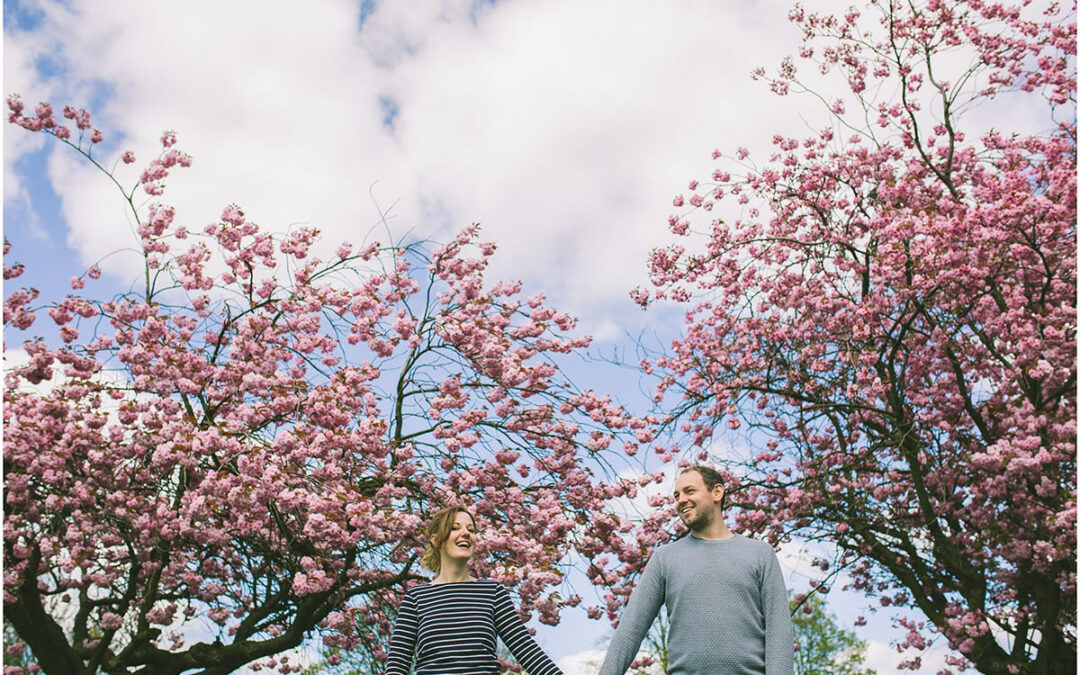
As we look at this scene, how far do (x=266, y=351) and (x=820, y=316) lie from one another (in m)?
6.34

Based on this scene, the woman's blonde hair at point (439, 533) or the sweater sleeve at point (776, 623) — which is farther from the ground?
the woman's blonde hair at point (439, 533)

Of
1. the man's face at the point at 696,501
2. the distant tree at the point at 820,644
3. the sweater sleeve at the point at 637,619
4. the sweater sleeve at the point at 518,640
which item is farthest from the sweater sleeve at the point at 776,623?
the distant tree at the point at 820,644

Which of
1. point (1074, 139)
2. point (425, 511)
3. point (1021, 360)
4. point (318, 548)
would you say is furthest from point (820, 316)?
point (318, 548)

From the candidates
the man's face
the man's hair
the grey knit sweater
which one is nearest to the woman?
the grey knit sweater

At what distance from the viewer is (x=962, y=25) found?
12.0 m

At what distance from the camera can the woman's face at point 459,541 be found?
4.51 m

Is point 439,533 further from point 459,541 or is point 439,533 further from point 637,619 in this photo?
point 637,619

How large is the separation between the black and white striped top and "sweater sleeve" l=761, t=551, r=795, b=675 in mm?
921

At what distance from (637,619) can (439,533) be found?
1.01 meters

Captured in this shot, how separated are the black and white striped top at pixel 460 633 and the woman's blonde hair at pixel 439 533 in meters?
0.15

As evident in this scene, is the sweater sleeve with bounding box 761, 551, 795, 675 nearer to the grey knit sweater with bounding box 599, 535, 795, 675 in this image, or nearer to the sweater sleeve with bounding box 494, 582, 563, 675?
the grey knit sweater with bounding box 599, 535, 795, 675

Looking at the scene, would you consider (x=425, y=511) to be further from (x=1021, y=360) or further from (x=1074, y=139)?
(x=1074, y=139)

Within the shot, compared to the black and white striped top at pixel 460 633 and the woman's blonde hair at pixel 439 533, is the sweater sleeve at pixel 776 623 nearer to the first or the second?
the black and white striped top at pixel 460 633

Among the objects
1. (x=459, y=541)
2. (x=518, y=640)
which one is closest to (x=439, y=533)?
(x=459, y=541)
